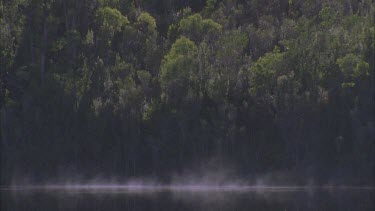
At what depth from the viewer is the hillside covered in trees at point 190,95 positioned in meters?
77.3

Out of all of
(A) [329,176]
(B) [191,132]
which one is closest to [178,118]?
(B) [191,132]

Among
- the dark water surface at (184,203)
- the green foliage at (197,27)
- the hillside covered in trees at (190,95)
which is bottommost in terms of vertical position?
the dark water surface at (184,203)

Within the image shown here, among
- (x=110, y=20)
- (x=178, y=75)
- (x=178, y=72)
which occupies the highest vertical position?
(x=110, y=20)

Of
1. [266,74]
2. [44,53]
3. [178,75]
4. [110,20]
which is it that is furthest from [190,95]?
[44,53]

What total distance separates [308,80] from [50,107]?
25151 millimetres

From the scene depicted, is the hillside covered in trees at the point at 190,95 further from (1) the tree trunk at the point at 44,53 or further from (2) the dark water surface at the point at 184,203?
(2) the dark water surface at the point at 184,203

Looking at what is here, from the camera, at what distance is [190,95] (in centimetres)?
8031

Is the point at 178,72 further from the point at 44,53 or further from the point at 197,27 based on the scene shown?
the point at 44,53

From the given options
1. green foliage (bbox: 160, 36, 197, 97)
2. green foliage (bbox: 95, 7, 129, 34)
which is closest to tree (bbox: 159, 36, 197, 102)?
green foliage (bbox: 160, 36, 197, 97)

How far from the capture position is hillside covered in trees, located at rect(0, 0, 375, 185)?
77312mm

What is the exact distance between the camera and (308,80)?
79375 millimetres

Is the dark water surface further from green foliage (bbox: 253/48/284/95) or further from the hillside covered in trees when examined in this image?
green foliage (bbox: 253/48/284/95)

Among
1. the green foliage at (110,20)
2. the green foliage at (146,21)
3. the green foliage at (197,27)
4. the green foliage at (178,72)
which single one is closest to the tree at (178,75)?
the green foliage at (178,72)

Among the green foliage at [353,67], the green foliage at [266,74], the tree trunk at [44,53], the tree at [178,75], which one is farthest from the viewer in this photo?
the tree trunk at [44,53]
